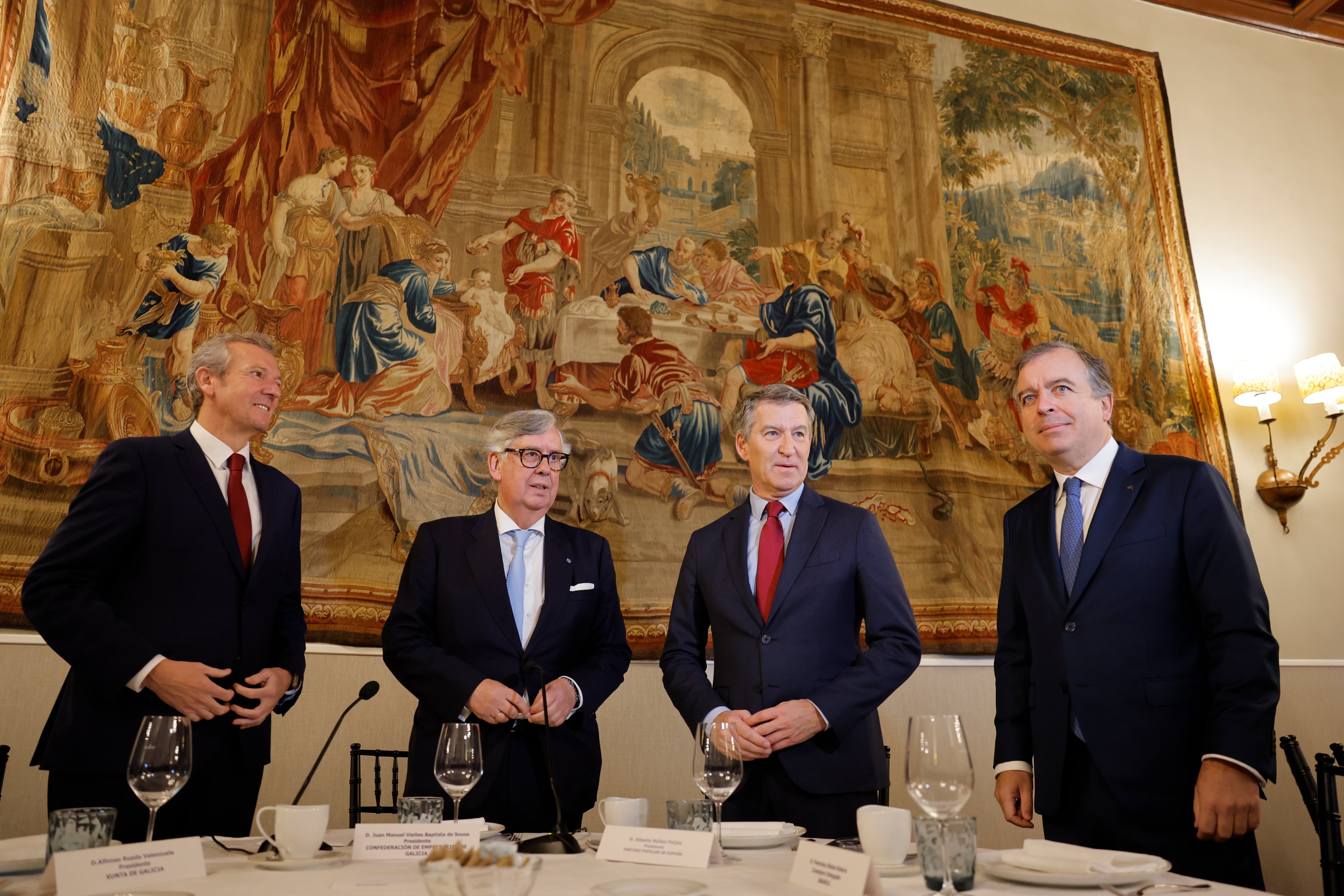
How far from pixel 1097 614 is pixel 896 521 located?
236 cm

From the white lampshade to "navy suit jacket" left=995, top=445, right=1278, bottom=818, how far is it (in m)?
3.46

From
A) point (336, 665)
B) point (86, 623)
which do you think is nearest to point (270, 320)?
point (336, 665)

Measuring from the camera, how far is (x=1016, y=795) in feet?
7.89

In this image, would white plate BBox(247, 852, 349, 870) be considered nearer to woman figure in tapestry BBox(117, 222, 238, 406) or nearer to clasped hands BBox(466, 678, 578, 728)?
clasped hands BBox(466, 678, 578, 728)

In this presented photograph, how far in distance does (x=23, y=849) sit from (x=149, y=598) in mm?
822

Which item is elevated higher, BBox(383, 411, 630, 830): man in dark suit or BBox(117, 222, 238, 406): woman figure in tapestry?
BBox(117, 222, 238, 406): woman figure in tapestry

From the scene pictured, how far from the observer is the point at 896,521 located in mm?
4719

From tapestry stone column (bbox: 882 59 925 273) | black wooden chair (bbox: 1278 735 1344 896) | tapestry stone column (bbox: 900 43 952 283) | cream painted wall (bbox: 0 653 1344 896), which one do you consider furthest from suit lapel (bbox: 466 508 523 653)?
tapestry stone column (bbox: 900 43 952 283)

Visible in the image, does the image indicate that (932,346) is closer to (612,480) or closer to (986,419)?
(986,419)

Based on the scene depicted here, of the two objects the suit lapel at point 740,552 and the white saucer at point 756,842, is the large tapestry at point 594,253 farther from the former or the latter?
the white saucer at point 756,842

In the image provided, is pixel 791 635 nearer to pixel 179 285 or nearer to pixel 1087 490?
pixel 1087 490

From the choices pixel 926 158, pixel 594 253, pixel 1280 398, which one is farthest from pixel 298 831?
pixel 1280 398

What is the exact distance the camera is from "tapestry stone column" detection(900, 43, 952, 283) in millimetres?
5289

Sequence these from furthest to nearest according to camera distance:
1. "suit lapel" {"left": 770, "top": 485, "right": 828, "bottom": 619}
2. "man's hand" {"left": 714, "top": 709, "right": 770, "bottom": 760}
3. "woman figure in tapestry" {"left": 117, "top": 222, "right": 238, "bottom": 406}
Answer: "woman figure in tapestry" {"left": 117, "top": 222, "right": 238, "bottom": 406}, "suit lapel" {"left": 770, "top": 485, "right": 828, "bottom": 619}, "man's hand" {"left": 714, "top": 709, "right": 770, "bottom": 760}
